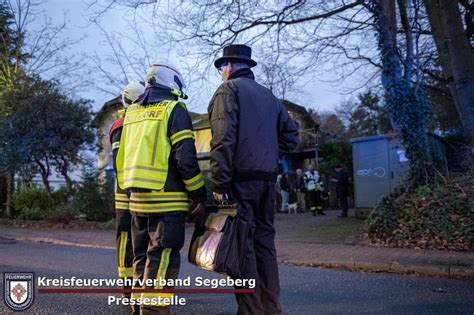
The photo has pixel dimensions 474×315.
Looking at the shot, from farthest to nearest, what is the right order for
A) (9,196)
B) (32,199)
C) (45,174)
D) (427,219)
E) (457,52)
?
(9,196) → (32,199) → (45,174) → (457,52) → (427,219)

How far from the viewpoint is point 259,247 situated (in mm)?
3312

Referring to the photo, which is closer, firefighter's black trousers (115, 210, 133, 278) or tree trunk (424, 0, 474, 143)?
firefighter's black trousers (115, 210, 133, 278)

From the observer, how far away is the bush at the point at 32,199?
14.2m

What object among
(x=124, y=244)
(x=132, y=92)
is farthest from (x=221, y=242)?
(x=132, y=92)

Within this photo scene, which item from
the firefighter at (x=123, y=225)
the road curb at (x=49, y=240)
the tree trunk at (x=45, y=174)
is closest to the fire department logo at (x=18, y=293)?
the firefighter at (x=123, y=225)

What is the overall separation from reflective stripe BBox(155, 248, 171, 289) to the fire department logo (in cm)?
168

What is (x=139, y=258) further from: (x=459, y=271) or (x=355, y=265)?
(x=459, y=271)

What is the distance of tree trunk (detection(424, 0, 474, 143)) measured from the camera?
9.88 metres

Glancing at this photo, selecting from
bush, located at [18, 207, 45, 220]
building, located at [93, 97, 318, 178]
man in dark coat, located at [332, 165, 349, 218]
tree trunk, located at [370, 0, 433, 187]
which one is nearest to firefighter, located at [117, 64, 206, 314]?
tree trunk, located at [370, 0, 433, 187]

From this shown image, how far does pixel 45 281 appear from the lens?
4.81 metres

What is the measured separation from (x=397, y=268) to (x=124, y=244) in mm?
4190

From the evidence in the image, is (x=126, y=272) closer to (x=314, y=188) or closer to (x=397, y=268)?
(x=397, y=268)

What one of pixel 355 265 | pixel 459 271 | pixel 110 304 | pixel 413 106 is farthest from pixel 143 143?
pixel 413 106

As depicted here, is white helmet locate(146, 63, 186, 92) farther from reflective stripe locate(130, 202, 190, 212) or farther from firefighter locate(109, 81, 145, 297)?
reflective stripe locate(130, 202, 190, 212)
